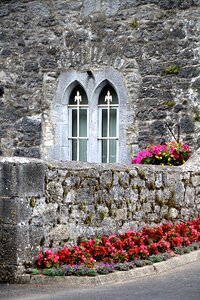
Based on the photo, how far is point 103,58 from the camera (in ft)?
45.2

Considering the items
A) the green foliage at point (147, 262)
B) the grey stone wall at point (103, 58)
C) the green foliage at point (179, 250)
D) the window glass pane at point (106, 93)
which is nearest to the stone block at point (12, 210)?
the green foliage at point (147, 262)

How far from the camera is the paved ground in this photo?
6.92 meters

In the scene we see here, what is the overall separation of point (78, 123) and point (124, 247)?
5.69 m

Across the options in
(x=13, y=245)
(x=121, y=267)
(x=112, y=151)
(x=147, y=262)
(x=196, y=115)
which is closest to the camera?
(x=13, y=245)

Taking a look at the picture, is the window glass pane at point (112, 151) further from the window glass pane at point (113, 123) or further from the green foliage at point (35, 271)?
the green foliage at point (35, 271)

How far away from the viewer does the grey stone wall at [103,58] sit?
43.3 feet

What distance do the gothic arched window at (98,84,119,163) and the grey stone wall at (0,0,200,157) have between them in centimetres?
42

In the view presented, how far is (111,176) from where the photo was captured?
916 centimetres

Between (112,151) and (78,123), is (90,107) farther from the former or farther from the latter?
(112,151)

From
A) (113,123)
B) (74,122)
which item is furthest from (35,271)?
(74,122)

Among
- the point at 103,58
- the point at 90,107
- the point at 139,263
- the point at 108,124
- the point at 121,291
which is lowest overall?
the point at 121,291

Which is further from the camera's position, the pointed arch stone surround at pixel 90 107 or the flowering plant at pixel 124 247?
the pointed arch stone surround at pixel 90 107

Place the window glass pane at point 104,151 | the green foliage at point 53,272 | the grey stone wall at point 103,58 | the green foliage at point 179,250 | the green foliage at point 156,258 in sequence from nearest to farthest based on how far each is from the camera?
the green foliage at point 53,272 < the green foliage at point 156,258 < the green foliage at point 179,250 < the grey stone wall at point 103,58 < the window glass pane at point 104,151

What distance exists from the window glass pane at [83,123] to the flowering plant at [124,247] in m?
4.23
